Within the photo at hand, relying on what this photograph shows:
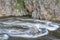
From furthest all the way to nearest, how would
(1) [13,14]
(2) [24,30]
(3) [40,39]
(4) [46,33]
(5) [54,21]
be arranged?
(1) [13,14] < (5) [54,21] < (2) [24,30] < (4) [46,33] < (3) [40,39]

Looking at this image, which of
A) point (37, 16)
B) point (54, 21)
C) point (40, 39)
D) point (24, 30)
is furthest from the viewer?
point (37, 16)

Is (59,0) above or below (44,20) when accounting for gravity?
above

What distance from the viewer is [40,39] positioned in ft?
41.5

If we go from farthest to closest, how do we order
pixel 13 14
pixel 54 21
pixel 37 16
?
pixel 13 14 → pixel 37 16 → pixel 54 21

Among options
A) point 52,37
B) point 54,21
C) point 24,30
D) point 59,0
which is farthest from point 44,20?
point 52,37

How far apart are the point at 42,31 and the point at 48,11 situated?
5.56 metres

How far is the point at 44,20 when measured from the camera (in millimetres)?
19141

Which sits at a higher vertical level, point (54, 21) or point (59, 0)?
point (59, 0)

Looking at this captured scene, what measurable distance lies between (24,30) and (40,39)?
2.73 metres

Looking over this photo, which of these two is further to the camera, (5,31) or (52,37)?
(5,31)

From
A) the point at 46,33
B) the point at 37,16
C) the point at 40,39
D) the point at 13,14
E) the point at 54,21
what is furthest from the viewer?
the point at 13,14

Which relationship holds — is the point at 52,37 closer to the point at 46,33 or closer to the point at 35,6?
the point at 46,33

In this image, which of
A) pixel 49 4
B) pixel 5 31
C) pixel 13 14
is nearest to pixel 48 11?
pixel 49 4

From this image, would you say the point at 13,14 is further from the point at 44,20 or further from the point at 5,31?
the point at 5,31
